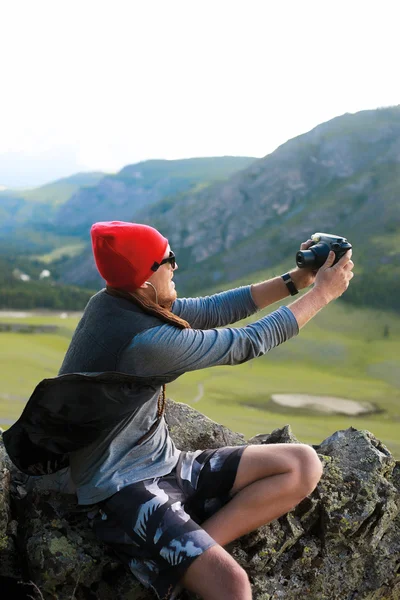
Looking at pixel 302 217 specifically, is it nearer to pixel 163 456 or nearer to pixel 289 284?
pixel 289 284

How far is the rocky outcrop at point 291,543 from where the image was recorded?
4.54 m

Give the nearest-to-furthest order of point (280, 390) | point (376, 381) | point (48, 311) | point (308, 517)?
point (308, 517) → point (280, 390) → point (376, 381) → point (48, 311)

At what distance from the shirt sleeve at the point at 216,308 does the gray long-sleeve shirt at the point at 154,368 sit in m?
1.08

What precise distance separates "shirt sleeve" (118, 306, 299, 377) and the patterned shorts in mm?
891

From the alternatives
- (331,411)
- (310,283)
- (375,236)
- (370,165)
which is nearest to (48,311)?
(375,236)

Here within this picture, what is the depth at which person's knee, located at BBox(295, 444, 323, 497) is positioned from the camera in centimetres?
473

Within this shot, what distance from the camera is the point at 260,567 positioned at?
478 centimetres

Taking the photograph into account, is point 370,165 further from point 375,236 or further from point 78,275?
point 78,275

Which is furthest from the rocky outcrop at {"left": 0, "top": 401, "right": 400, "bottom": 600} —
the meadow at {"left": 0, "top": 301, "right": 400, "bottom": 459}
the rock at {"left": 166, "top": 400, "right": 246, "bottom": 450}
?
the meadow at {"left": 0, "top": 301, "right": 400, "bottom": 459}

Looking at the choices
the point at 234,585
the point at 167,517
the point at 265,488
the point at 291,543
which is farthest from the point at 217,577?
the point at 291,543

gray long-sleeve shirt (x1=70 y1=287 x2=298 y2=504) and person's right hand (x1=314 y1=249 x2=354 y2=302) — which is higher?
person's right hand (x1=314 y1=249 x2=354 y2=302)

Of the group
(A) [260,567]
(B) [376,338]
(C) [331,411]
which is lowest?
(B) [376,338]

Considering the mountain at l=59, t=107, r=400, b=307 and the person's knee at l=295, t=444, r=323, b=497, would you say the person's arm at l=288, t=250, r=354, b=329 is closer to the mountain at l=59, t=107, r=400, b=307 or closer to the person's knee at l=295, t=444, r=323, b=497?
the person's knee at l=295, t=444, r=323, b=497

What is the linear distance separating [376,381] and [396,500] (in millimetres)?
74535
